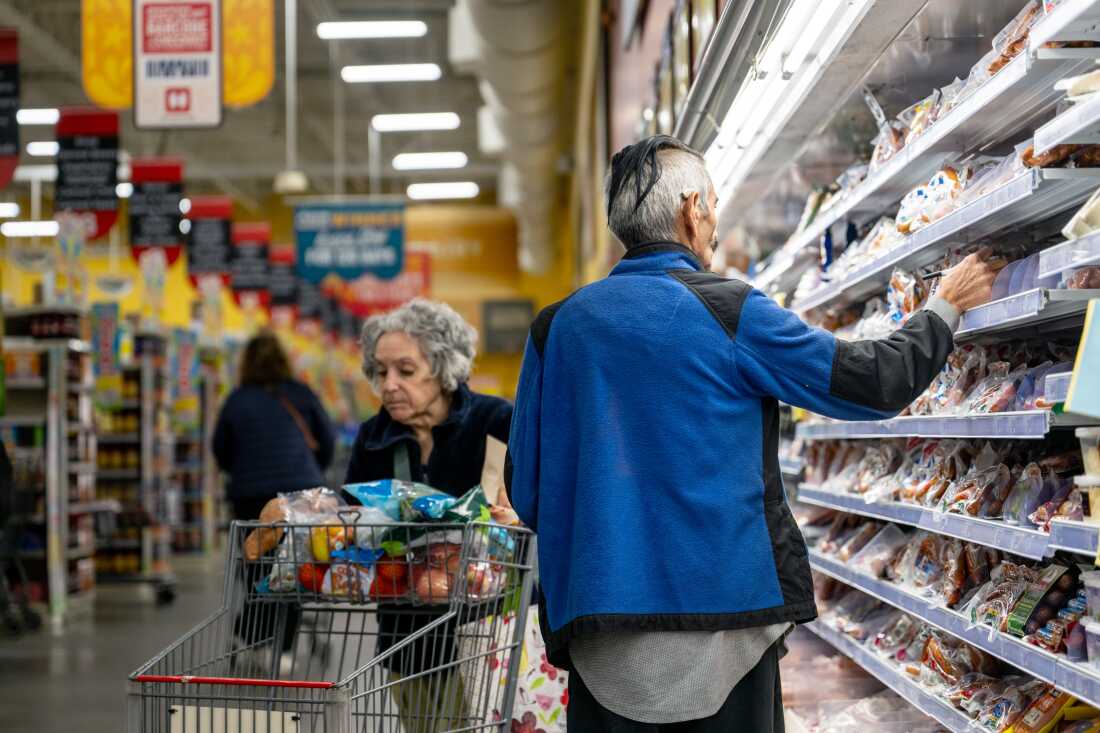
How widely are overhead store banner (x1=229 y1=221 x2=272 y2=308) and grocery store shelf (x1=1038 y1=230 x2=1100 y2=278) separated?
57.1ft

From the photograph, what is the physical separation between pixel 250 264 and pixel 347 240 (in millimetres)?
4691

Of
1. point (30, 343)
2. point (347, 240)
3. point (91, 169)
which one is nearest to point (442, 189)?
point (347, 240)

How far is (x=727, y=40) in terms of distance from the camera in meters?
3.00

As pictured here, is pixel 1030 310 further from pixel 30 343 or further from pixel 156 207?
pixel 156 207

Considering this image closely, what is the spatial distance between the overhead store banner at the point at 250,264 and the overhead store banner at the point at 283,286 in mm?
721

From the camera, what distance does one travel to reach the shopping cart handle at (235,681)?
2.00 meters

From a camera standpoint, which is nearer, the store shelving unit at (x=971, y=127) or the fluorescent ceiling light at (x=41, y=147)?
the store shelving unit at (x=971, y=127)

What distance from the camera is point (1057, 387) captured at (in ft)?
5.82

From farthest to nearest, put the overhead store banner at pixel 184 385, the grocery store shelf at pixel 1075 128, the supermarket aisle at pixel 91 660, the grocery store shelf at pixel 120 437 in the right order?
the overhead store banner at pixel 184 385 → the grocery store shelf at pixel 120 437 → the supermarket aisle at pixel 91 660 → the grocery store shelf at pixel 1075 128

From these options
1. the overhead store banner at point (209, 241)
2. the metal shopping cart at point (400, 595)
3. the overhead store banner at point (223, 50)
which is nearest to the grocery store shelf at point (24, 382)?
the overhead store banner at point (223, 50)

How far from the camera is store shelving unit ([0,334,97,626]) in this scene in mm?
9219

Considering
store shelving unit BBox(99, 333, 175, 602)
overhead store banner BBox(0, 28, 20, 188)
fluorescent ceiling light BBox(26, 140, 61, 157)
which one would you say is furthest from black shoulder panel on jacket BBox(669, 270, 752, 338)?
fluorescent ceiling light BBox(26, 140, 61, 157)

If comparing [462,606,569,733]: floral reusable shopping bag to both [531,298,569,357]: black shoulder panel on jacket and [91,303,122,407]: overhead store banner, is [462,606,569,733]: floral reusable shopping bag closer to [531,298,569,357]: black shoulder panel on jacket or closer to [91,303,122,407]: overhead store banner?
[531,298,569,357]: black shoulder panel on jacket

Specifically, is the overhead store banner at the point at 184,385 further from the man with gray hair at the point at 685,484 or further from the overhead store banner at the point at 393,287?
the man with gray hair at the point at 685,484
